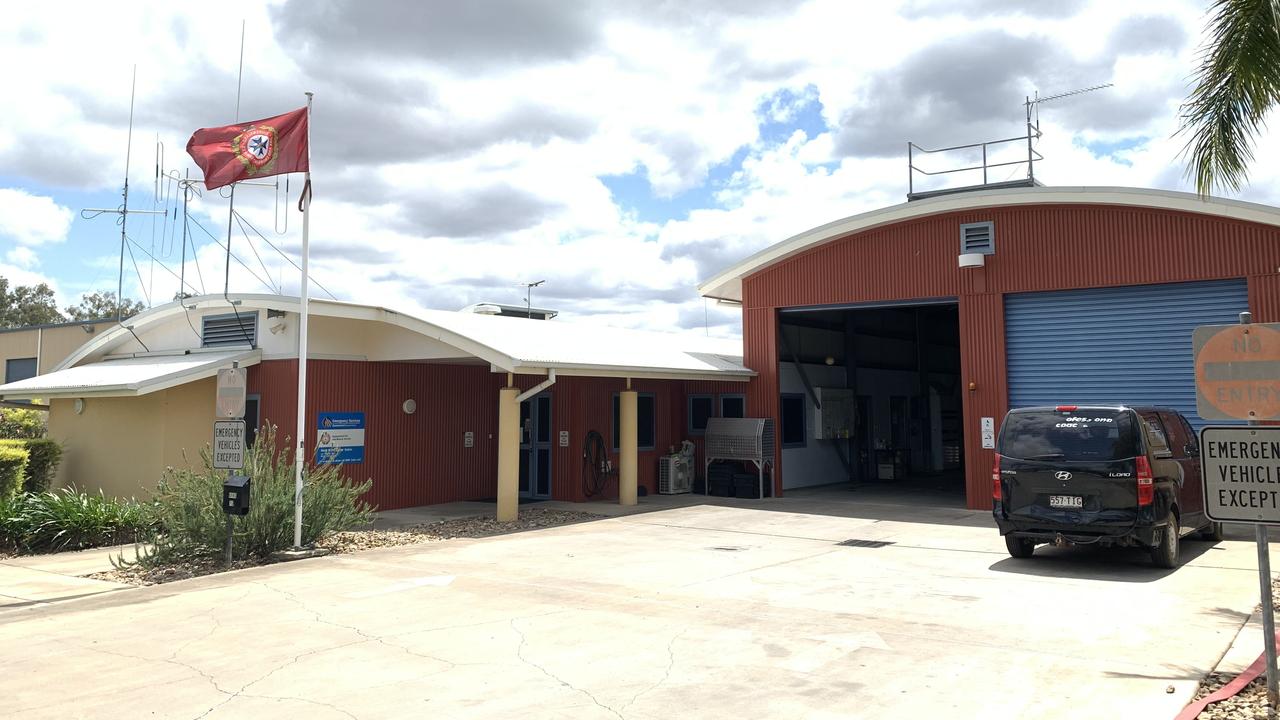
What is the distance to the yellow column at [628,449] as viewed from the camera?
18062 millimetres

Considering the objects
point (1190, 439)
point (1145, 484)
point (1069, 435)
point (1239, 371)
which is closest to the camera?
point (1239, 371)

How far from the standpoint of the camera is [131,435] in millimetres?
17594

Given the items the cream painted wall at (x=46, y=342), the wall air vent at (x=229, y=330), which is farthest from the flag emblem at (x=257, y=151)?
the cream painted wall at (x=46, y=342)

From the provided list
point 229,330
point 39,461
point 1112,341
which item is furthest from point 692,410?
point 39,461

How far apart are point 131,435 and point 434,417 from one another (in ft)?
18.9

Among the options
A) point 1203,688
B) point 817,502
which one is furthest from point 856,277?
point 1203,688

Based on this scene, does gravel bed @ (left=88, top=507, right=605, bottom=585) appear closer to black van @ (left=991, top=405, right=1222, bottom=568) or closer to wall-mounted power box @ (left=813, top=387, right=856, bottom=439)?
black van @ (left=991, top=405, right=1222, bottom=568)

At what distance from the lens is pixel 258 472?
488 inches

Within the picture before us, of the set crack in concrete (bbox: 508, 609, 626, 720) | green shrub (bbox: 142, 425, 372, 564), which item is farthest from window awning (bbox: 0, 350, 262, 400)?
crack in concrete (bbox: 508, 609, 626, 720)

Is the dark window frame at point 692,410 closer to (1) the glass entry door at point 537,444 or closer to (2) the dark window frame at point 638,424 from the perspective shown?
(2) the dark window frame at point 638,424

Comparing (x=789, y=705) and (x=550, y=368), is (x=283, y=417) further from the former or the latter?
(x=789, y=705)

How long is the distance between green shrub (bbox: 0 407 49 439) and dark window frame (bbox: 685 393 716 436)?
1602cm

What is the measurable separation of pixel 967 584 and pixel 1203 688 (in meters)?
3.76

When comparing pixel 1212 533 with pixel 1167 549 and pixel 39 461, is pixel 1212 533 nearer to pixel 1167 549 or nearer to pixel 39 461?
pixel 1167 549
